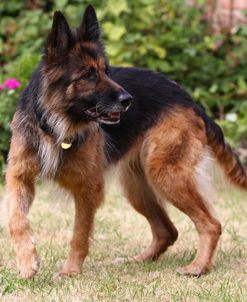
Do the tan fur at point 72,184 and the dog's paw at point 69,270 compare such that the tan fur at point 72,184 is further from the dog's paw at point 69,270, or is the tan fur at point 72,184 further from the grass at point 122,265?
the grass at point 122,265

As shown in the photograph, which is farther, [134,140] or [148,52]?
[148,52]

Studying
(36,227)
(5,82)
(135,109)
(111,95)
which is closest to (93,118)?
(111,95)

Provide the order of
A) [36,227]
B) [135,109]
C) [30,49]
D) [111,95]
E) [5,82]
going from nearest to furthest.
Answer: [111,95]
[135,109]
[36,227]
[5,82]
[30,49]

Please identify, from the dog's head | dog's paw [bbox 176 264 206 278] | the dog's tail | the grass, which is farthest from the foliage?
the dog's head

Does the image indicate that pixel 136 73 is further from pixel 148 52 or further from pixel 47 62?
pixel 148 52

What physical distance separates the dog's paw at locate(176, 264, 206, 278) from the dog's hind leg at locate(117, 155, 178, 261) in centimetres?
63

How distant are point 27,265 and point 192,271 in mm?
1447

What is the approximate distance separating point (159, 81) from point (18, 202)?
1.68 meters

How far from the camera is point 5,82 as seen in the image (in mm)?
9570

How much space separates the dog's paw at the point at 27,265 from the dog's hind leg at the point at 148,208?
156cm

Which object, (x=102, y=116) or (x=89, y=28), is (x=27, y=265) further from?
(x=89, y=28)

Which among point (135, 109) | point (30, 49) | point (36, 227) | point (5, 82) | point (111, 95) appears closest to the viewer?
point (111, 95)

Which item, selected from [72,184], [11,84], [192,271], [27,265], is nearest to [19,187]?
[72,184]

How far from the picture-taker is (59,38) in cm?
556
